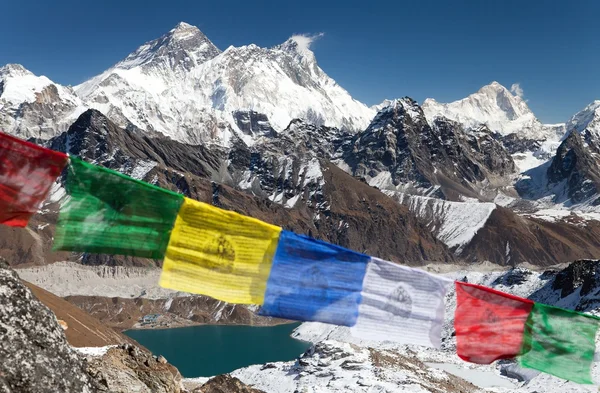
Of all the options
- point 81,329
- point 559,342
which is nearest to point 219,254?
point 559,342

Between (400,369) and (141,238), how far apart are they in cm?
4734

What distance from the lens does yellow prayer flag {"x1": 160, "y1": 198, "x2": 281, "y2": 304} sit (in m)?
8.38

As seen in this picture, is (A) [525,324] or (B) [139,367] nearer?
(A) [525,324]

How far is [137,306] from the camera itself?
189000 mm

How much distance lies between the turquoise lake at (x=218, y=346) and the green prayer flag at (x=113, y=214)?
337ft

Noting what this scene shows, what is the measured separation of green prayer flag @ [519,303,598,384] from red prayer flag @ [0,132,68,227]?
959 centimetres

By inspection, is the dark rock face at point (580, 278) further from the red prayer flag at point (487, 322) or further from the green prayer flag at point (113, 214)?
the green prayer flag at point (113, 214)

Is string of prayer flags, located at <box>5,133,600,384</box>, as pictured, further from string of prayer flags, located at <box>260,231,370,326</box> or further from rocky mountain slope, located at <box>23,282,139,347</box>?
rocky mountain slope, located at <box>23,282,139,347</box>

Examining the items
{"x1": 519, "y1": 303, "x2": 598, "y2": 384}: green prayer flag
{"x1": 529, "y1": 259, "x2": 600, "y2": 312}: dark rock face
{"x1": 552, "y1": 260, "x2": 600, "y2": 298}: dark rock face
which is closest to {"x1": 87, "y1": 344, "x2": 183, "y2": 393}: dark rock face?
{"x1": 519, "y1": 303, "x2": 598, "y2": 384}: green prayer flag

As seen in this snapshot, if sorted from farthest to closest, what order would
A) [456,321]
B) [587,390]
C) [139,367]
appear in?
[587,390], [139,367], [456,321]

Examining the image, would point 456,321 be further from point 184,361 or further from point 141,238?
point 184,361

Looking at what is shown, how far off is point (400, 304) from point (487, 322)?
210cm

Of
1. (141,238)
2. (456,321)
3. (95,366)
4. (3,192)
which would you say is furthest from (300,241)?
(95,366)

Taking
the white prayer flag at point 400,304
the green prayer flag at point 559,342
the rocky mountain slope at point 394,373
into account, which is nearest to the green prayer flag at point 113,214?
the white prayer flag at point 400,304
